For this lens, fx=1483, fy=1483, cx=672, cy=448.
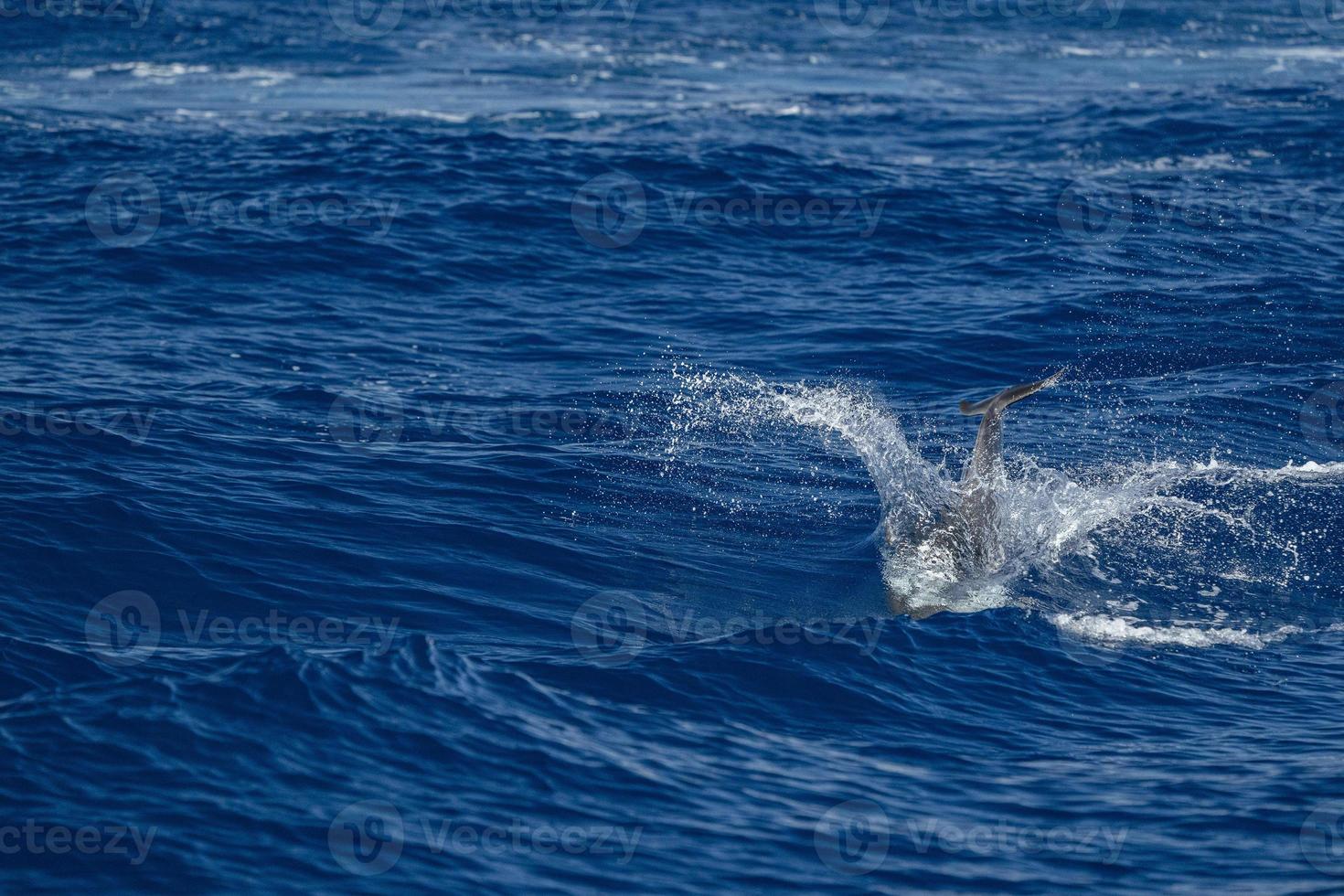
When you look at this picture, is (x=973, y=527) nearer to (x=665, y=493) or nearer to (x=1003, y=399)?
(x=1003, y=399)

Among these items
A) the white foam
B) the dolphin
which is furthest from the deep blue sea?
the dolphin

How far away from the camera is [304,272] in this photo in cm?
2650

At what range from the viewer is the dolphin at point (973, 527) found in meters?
17.0

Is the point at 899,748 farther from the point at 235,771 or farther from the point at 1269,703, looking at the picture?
the point at 235,771

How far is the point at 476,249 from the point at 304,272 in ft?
10.6

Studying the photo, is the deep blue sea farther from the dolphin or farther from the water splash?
the dolphin

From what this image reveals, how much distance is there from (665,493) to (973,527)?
4.00 m

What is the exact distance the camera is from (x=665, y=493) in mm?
19047

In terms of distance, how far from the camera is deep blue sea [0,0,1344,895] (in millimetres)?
11633

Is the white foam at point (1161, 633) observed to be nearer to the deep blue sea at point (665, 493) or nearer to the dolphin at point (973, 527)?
the deep blue sea at point (665, 493)

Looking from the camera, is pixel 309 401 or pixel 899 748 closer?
pixel 899 748

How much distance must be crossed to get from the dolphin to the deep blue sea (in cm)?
20

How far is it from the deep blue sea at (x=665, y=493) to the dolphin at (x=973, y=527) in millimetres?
197

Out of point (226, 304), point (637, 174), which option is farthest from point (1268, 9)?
point (226, 304)
